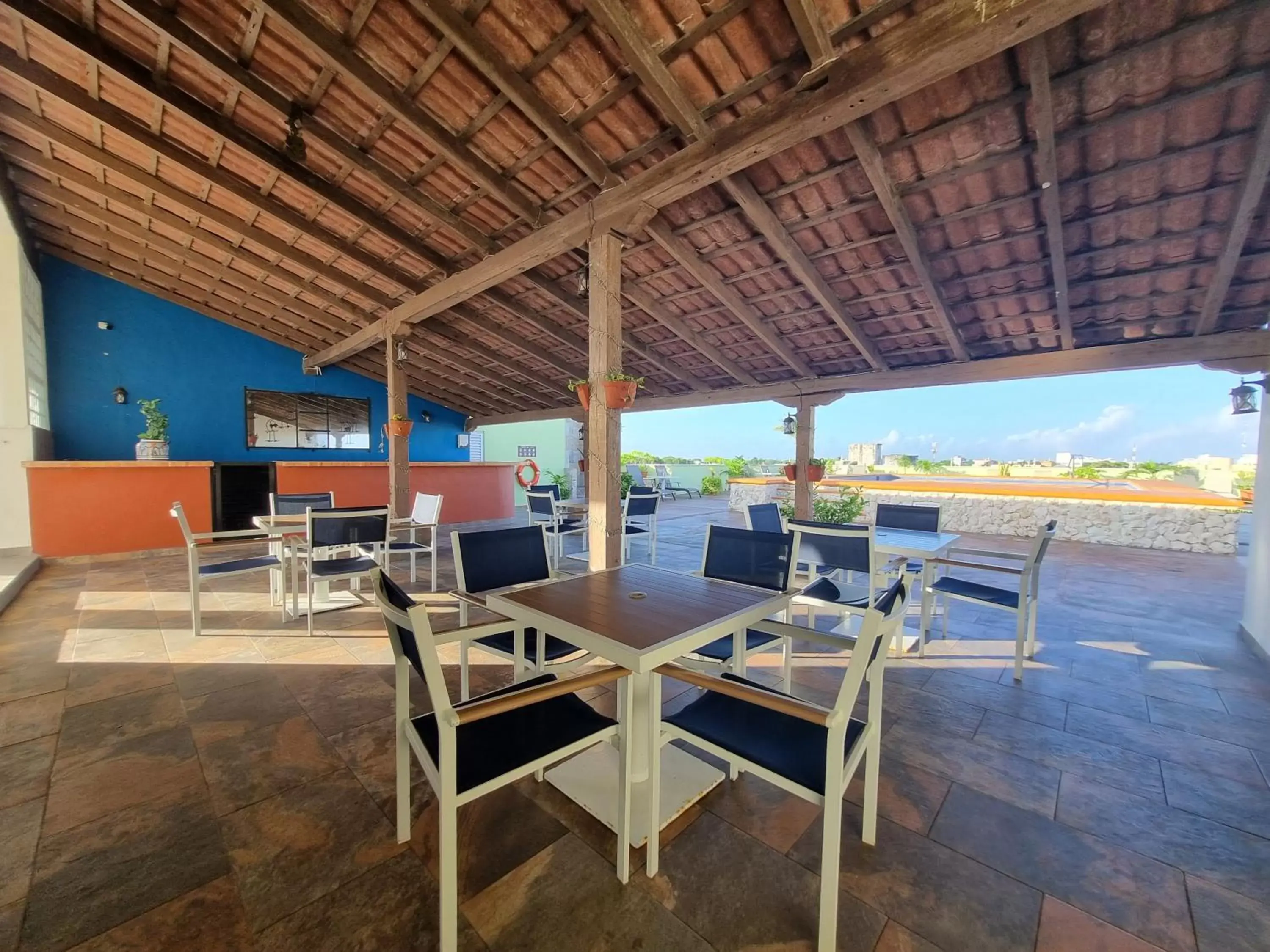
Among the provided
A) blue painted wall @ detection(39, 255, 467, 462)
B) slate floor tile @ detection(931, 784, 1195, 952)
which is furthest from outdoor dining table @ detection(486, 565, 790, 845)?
blue painted wall @ detection(39, 255, 467, 462)

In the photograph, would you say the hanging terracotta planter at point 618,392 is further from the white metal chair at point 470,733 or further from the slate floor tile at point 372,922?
the slate floor tile at point 372,922

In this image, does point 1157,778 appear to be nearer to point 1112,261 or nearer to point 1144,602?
point 1144,602

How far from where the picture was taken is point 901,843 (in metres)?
1.55

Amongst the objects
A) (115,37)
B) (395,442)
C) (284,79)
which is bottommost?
(395,442)

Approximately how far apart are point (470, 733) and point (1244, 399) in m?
6.53

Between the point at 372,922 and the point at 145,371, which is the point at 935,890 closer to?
the point at 372,922

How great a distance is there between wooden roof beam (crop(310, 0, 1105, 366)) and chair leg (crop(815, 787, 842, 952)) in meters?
2.74

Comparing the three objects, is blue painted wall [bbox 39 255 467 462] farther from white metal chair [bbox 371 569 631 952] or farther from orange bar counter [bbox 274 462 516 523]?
white metal chair [bbox 371 569 631 952]

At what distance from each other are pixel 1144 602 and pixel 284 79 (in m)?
7.55

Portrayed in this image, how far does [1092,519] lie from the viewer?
7238 mm

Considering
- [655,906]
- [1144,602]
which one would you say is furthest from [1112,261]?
[655,906]

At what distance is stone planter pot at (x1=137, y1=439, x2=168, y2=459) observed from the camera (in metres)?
6.21

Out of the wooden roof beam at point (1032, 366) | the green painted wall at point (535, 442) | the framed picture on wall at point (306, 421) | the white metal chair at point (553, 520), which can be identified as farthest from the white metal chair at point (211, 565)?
the green painted wall at point (535, 442)

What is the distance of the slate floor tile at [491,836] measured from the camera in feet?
4.69
